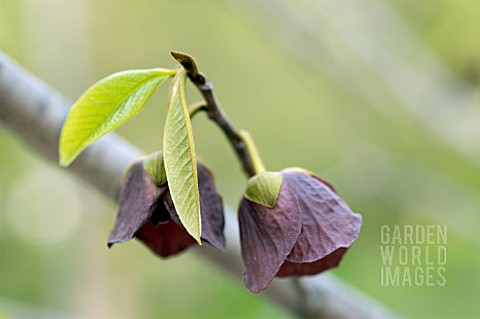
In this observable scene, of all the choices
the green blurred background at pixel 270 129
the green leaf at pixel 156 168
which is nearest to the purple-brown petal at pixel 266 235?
the green leaf at pixel 156 168

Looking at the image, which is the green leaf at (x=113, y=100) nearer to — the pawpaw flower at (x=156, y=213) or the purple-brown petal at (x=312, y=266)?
Result: the pawpaw flower at (x=156, y=213)

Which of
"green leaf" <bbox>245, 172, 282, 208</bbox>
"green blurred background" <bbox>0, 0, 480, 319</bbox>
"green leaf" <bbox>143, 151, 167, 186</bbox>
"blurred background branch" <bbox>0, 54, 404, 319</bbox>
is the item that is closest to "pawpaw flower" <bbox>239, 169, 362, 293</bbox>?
"green leaf" <bbox>245, 172, 282, 208</bbox>

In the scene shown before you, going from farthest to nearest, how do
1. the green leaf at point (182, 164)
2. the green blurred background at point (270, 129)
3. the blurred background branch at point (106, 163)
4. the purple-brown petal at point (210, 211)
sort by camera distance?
the green blurred background at point (270, 129) < the blurred background branch at point (106, 163) < the purple-brown petal at point (210, 211) < the green leaf at point (182, 164)

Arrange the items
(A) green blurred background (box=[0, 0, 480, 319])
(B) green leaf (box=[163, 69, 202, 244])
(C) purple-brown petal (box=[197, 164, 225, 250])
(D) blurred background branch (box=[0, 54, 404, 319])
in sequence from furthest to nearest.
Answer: (A) green blurred background (box=[0, 0, 480, 319])
(D) blurred background branch (box=[0, 54, 404, 319])
(C) purple-brown petal (box=[197, 164, 225, 250])
(B) green leaf (box=[163, 69, 202, 244])

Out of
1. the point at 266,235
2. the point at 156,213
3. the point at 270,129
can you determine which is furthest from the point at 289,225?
the point at 270,129

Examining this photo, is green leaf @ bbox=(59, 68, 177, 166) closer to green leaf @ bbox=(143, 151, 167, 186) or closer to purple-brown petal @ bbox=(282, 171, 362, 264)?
green leaf @ bbox=(143, 151, 167, 186)

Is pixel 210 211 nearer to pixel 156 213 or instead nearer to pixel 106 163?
pixel 156 213

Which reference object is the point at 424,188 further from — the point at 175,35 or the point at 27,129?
the point at 175,35
